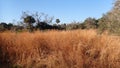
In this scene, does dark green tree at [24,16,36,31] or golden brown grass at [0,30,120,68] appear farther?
dark green tree at [24,16,36,31]

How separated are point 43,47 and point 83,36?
1.56m

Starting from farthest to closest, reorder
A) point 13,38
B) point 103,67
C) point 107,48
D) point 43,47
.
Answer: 1. point 13,38
2. point 43,47
3. point 107,48
4. point 103,67

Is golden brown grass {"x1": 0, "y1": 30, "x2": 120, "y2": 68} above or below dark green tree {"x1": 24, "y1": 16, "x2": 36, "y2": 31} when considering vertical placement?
below

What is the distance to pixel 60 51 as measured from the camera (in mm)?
7777

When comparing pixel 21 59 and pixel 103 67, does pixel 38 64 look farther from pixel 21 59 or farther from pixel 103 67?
pixel 103 67

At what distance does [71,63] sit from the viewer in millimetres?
7230

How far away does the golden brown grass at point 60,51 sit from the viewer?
7.28 m

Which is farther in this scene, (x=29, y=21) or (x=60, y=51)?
(x=29, y=21)

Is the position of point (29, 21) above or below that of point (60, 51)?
above

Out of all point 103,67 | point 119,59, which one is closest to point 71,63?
point 103,67

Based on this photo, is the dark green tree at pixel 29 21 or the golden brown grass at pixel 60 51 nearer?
the golden brown grass at pixel 60 51

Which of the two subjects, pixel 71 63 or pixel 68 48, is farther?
pixel 68 48

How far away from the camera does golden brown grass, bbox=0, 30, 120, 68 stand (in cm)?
728

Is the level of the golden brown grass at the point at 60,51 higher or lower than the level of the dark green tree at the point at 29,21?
lower
